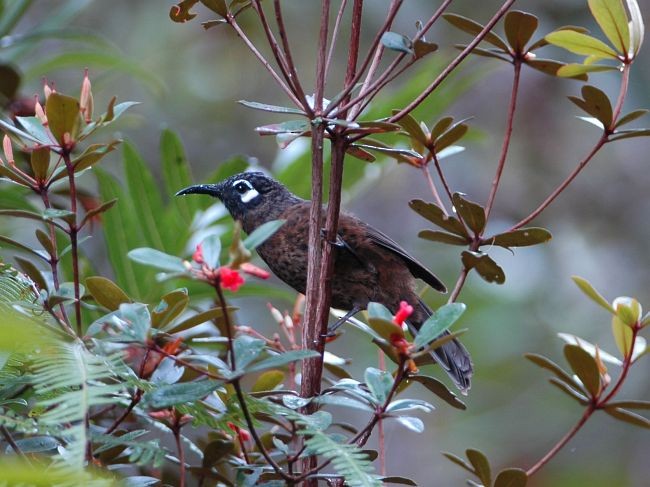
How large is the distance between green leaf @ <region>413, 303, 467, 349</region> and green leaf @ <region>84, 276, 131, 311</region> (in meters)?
0.55

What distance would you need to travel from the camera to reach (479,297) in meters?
5.79

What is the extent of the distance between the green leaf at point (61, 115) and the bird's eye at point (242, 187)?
1.68 m

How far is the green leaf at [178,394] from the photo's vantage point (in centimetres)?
130

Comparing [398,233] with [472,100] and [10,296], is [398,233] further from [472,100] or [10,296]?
[10,296]

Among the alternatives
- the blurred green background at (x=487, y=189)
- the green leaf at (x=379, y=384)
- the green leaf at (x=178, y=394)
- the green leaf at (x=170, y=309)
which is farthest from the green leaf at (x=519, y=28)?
the blurred green background at (x=487, y=189)

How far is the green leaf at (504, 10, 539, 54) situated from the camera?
6.26 ft

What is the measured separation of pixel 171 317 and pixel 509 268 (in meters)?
5.15

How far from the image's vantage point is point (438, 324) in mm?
1436

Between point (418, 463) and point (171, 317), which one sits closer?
point (171, 317)

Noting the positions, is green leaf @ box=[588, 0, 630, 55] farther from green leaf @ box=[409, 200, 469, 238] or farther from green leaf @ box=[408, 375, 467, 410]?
green leaf @ box=[408, 375, 467, 410]

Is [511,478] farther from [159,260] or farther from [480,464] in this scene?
[159,260]

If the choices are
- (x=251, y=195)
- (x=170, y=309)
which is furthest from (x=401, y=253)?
(x=170, y=309)

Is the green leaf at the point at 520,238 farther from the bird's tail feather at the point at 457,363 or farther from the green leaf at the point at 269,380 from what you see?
the bird's tail feather at the point at 457,363

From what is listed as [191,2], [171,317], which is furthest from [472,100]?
[171,317]
